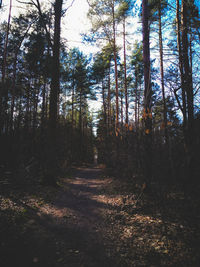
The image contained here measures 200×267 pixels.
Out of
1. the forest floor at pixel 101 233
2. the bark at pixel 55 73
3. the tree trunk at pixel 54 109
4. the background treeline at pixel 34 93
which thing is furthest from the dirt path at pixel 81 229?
the bark at pixel 55 73

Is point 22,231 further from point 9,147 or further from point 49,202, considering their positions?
point 9,147

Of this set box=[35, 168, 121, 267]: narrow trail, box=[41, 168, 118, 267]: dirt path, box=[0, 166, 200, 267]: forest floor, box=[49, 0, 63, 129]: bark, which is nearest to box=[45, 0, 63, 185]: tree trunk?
box=[49, 0, 63, 129]: bark

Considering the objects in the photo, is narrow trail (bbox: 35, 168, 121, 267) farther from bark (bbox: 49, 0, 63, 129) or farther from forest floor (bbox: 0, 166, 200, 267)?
bark (bbox: 49, 0, 63, 129)

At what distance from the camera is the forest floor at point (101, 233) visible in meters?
2.62

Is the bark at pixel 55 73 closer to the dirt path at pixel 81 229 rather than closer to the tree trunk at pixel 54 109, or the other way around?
the tree trunk at pixel 54 109

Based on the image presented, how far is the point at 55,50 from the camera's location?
8461mm

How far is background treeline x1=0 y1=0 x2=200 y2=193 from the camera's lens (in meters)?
5.34

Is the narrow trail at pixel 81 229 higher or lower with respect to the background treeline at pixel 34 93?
lower

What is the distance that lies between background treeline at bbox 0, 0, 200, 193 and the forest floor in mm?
1131

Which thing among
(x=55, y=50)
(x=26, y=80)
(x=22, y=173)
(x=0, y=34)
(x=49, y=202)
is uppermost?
(x=0, y=34)

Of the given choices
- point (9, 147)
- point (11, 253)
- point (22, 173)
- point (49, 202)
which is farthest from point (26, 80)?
point (11, 253)

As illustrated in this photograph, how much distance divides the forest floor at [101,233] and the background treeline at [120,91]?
1.13 metres

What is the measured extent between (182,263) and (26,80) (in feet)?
58.7

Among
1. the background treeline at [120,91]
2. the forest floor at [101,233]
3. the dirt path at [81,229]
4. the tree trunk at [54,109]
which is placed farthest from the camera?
the tree trunk at [54,109]
